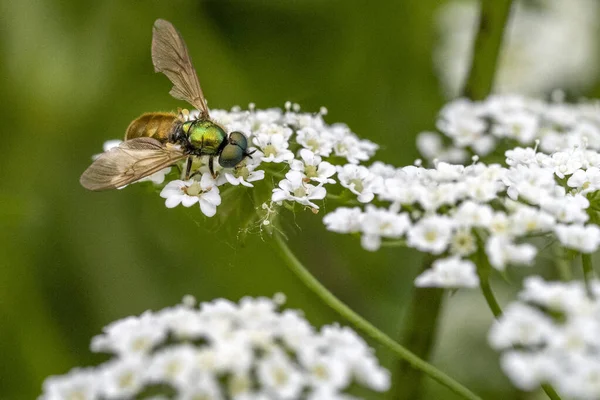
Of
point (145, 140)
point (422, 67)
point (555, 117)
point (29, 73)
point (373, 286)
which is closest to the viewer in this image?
point (145, 140)

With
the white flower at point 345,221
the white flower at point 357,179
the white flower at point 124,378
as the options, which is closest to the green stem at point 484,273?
the white flower at point 345,221

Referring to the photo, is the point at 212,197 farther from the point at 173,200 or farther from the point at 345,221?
the point at 345,221

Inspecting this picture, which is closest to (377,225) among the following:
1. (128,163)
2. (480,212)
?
(480,212)

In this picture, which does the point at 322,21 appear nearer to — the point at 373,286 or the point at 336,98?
the point at 336,98

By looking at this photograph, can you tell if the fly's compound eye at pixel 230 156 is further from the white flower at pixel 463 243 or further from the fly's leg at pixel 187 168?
the white flower at pixel 463 243

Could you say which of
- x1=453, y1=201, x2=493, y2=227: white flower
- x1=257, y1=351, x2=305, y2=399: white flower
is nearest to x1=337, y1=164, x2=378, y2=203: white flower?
x1=453, y1=201, x2=493, y2=227: white flower

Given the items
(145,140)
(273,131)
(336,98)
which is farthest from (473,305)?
(145,140)
